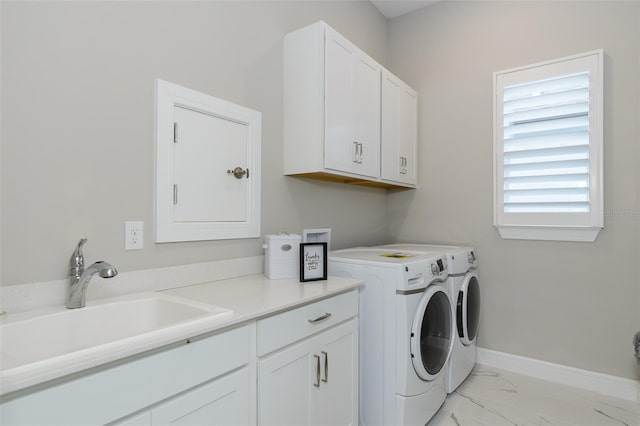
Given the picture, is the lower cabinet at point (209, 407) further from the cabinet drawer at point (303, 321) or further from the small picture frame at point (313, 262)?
the small picture frame at point (313, 262)

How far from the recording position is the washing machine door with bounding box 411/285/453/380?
5.93ft

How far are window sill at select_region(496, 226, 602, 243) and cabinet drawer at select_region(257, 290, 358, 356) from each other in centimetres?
153

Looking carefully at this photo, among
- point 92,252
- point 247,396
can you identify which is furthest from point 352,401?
point 92,252

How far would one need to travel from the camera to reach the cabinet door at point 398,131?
2588mm

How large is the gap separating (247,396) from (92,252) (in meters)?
0.76

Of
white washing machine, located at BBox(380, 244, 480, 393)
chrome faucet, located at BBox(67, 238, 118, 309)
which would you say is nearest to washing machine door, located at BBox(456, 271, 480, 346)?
white washing machine, located at BBox(380, 244, 480, 393)

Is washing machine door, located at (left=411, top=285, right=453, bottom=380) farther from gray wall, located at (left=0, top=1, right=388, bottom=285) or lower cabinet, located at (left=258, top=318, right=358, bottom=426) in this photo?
gray wall, located at (left=0, top=1, right=388, bottom=285)

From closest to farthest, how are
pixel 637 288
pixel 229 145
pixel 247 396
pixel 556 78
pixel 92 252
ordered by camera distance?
pixel 247 396, pixel 92 252, pixel 229 145, pixel 637 288, pixel 556 78

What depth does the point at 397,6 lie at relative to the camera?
3092 millimetres

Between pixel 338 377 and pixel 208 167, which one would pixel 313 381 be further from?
pixel 208 167

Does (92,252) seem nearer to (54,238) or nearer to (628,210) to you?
(54,238)

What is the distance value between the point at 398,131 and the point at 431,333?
1499mm

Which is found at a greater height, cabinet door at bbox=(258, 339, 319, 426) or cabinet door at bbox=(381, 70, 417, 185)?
cabinet door at bbox=(381, 70, 417, 185)

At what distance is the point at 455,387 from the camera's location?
7.52 feet
